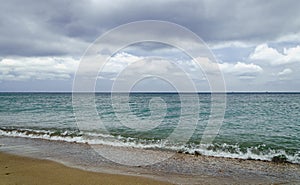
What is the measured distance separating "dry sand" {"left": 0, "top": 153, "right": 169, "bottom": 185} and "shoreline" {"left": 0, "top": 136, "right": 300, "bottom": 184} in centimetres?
34

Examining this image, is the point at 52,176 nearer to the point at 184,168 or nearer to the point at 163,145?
the point at 184,168

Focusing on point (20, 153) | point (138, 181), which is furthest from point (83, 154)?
point (138, 181)

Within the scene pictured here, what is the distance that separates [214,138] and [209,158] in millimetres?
4746

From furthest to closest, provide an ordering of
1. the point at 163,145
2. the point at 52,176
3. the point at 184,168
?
the point at 163,145, the point at 184,168, the point at 52,176

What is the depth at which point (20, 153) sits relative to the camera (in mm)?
11102

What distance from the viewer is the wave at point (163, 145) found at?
11211 millimetres

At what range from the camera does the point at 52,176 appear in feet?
24.9

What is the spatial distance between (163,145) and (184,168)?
4.68 meters

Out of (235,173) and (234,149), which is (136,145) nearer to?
(234,149)

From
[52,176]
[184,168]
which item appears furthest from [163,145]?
[52,176]

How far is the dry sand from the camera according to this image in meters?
7.01

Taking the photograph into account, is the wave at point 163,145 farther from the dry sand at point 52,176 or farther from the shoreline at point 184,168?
the dry sand at point 52,176

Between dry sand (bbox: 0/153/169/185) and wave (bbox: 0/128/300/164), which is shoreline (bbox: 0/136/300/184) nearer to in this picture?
dry sand (bbox: 0/153/169/185)

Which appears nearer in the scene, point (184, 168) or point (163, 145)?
point (184, 168)
